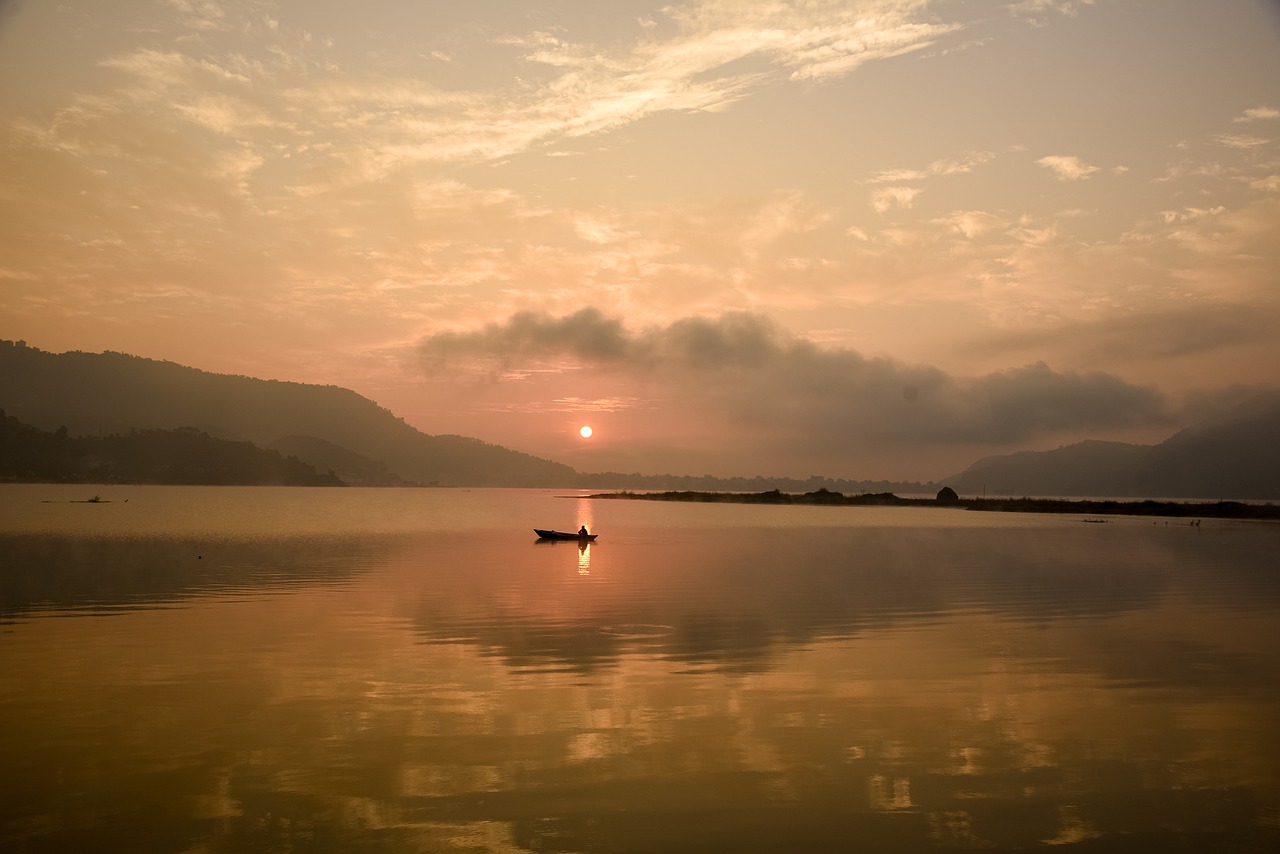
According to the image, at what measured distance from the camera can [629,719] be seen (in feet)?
64.2

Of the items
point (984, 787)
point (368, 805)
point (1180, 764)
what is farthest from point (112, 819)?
point (1180, 764)

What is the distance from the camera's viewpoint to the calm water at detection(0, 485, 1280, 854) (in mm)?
13539

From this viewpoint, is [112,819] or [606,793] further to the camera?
[606,793]

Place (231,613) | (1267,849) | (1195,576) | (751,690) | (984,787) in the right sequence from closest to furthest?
(1267,849)
(984,787)
(751,690)
(231,613)
(1195,576)

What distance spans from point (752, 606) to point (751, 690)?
1735cm

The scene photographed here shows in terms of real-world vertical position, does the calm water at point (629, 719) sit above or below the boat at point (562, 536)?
above

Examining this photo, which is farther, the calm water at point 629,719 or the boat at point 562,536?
the boat at point 562,536

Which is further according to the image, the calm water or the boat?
the boat

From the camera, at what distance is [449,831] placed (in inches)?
515

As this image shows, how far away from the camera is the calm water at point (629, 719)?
1354cm

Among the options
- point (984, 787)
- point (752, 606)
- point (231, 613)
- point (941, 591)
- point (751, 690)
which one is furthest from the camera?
point (941, 591)

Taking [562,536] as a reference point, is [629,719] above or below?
above

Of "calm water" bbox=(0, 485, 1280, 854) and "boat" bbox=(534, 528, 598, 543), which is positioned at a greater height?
"calm water" bbox=(0, 485, 1280, 854)

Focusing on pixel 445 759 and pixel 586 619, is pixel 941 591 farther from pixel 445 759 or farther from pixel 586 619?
pixel 445 759
